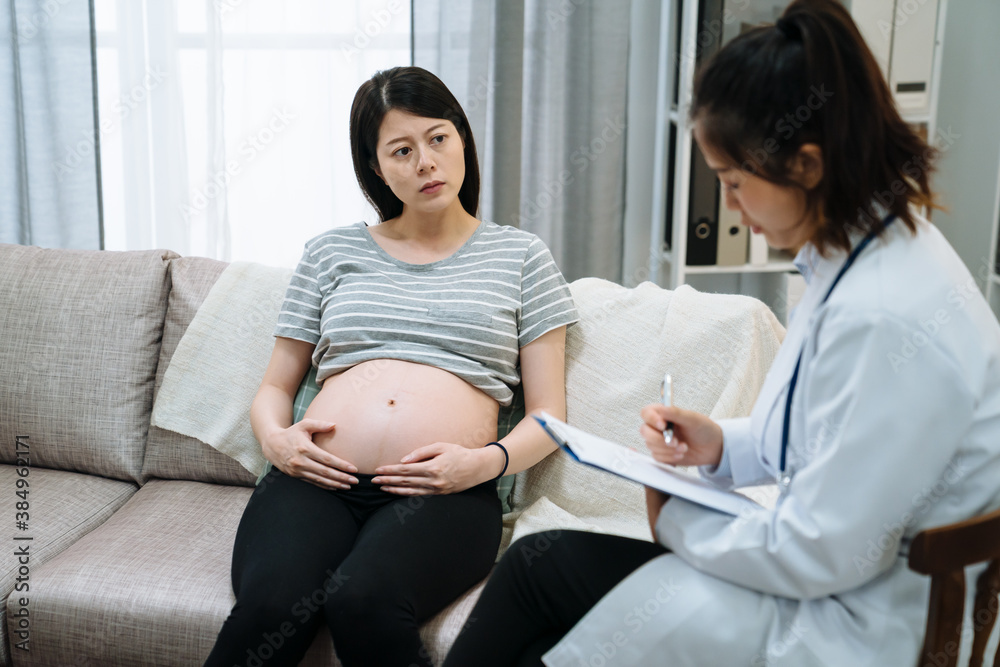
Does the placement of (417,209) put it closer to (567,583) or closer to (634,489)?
(634,489)

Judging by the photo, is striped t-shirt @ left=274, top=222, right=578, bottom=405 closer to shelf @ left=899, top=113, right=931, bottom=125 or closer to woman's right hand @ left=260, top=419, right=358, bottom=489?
woman's right hand @ left=260, top=419, right=358, bottom=489

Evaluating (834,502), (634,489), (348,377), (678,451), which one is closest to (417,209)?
(348,377)

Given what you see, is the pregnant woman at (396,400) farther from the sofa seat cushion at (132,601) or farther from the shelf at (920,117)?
the shelf at (920,117)

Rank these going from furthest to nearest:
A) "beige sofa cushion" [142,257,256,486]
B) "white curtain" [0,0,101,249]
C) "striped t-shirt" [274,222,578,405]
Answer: "white curtain" [0,0,101,249] → "beige sofa cushion" [142,257,256,486] → "striped t-shirt" [274,222,578,405]

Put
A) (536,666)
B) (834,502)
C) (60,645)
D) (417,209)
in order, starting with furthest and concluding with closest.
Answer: (417,209)
(60,645)
(536,666)
(834,502)

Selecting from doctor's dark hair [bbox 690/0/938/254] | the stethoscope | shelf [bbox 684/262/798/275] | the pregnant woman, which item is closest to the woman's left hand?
the pregnant woman

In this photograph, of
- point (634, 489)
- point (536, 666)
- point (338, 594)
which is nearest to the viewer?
point (536, 666)

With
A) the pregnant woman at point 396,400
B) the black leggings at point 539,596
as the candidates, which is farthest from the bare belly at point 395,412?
the black leggings at point 539,596

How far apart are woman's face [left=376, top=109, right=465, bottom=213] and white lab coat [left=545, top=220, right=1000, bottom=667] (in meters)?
0.81

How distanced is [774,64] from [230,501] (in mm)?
1279

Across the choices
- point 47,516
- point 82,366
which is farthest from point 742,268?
point 47,516

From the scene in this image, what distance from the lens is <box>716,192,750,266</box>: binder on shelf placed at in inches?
95.6

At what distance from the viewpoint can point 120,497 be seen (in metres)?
1.68

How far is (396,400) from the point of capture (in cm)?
140
